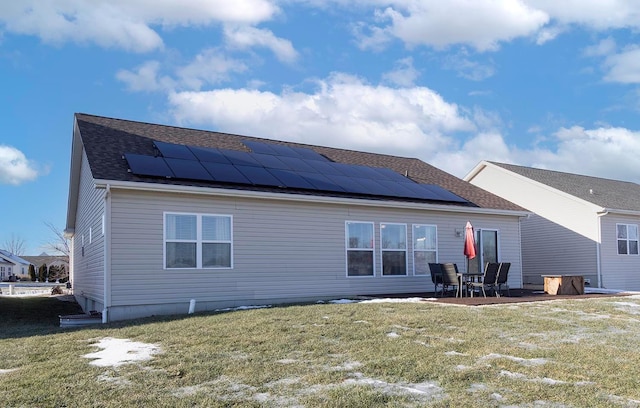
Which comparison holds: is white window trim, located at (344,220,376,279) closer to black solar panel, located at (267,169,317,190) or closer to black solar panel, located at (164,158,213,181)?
black solar panel, located at (267,169,317,190)

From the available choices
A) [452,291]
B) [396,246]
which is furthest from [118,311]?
[452,291]

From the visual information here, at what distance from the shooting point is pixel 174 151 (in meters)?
13.2

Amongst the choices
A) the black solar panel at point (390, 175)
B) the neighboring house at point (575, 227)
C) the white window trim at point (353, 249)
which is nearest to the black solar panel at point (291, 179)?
the white window trim at point (353, 249)

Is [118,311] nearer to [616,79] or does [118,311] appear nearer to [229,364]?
[229,364]

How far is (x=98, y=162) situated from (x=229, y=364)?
6969 mm

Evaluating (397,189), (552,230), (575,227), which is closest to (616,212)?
(575,227)

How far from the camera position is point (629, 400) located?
446cm

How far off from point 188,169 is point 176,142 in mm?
2844

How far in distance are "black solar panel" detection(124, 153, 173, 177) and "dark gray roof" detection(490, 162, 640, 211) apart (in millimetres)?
14835

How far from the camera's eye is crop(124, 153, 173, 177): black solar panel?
1102cm

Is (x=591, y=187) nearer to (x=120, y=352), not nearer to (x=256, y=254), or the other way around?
(x=256, y=254)

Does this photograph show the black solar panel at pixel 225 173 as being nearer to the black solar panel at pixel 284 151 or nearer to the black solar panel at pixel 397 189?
the black solar panel at pixel 284 151

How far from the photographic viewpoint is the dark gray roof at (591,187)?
19594 mm

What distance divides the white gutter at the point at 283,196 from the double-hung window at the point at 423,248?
0.61 metres
